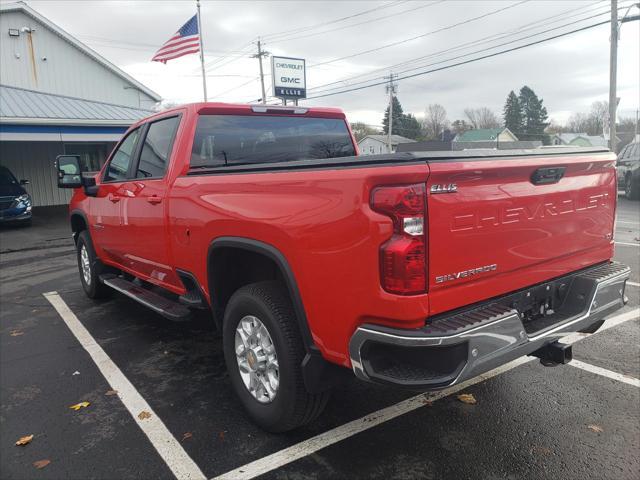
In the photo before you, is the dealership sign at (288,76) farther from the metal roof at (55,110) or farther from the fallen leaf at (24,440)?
the fallen leaf at (24,440)

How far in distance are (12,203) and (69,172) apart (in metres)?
11.8

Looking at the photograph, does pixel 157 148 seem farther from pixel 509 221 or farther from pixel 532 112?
pixel 532 112

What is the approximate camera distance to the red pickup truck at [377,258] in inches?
87.7

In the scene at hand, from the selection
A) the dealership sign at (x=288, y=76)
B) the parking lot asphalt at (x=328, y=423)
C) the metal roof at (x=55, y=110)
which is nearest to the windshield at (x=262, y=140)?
the parking lot asphalt at (x=328, y=423)

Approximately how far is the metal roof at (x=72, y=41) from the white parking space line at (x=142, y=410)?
74.7ft

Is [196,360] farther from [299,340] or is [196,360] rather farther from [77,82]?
[77,82]

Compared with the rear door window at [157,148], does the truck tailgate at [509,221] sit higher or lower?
lower

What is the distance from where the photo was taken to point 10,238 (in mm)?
13500

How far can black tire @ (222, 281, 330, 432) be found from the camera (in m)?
2.79

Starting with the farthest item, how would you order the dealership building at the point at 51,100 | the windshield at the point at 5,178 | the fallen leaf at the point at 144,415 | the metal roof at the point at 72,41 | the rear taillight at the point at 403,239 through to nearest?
the metal roof at the point at 72,41 < the dealership building at the point at 51,100 < the windshield at the point at 5,178 < the fallen leaf at the point at 144,415 < the rear taillight at the point at 403,239

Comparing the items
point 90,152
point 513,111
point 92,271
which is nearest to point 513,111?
point 513,111

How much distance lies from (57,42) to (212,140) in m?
24.5

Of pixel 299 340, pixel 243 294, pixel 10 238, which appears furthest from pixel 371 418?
pixel 10 238

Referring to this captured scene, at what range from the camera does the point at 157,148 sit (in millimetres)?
4348
